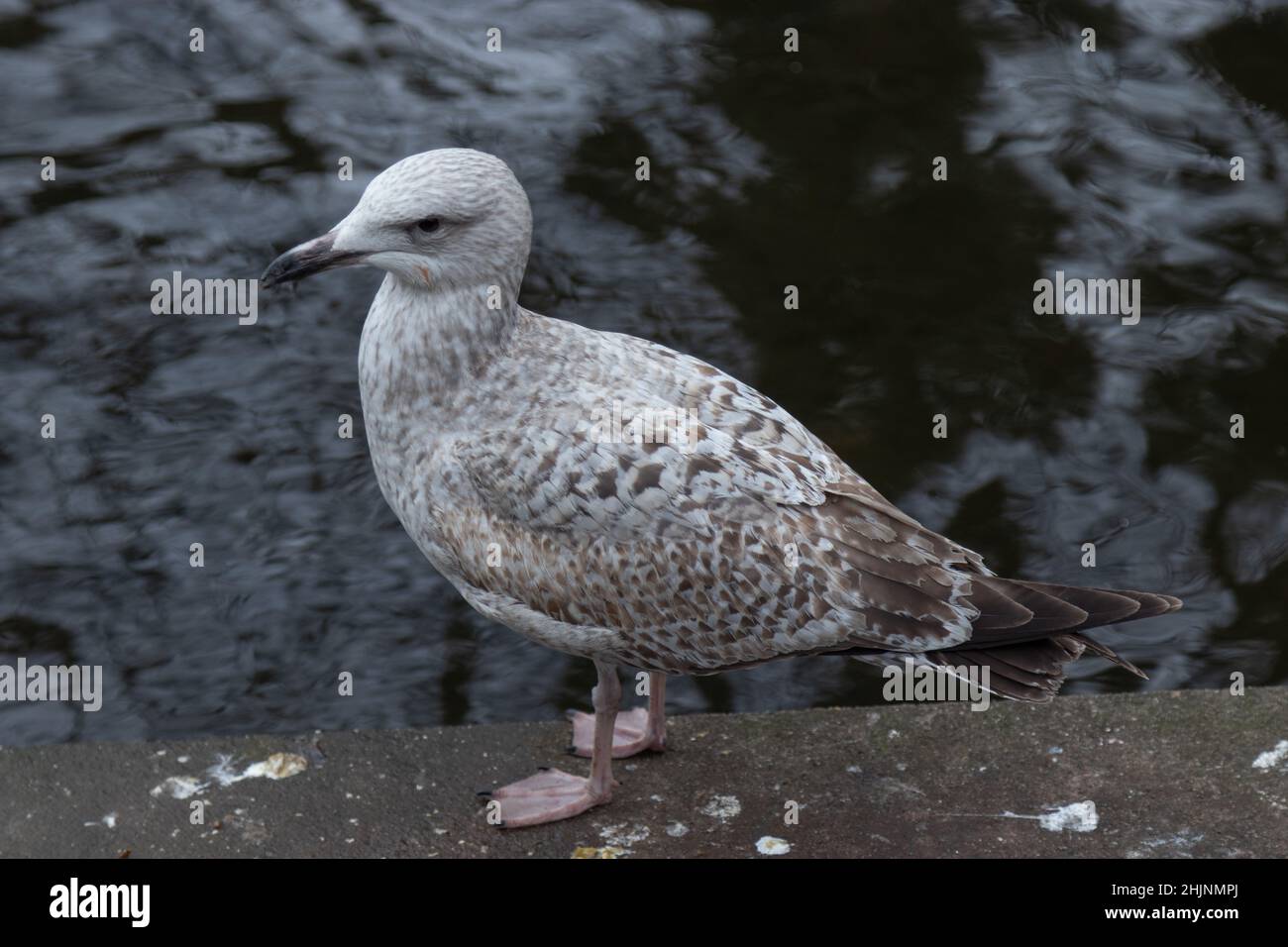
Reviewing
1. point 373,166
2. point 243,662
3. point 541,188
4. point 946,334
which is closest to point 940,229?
point 946,334

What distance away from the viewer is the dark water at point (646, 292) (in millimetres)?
7070

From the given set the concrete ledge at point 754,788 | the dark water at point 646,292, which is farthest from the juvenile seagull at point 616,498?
the dark water at point 646,292

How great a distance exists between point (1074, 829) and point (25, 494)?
4933mm

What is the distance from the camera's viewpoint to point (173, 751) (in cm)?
504

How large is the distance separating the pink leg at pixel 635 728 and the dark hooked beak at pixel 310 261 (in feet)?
5.37

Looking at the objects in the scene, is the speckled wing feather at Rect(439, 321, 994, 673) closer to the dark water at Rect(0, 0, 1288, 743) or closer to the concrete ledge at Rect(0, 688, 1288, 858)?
the concrete ledge at Rect(0, 688, 1288, 858)

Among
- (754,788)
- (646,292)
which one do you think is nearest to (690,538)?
(754,788)

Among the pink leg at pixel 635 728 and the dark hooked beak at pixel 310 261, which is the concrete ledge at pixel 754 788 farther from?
the dark hooked beak at pixel 310 261

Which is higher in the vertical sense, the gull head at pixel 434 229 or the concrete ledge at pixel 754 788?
the gull head at pixel 434 229

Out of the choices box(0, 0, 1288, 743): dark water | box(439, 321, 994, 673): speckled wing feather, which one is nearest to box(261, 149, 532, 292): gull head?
box(439, 321, 994, 673): speckled wing feather

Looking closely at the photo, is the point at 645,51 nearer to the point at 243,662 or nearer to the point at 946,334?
the point at 946,334

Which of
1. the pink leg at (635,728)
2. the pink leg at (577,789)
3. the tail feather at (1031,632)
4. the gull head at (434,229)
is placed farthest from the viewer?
the pink leg at (635,728)

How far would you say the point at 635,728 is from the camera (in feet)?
17.5

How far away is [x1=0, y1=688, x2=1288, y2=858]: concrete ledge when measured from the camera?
4.69m
